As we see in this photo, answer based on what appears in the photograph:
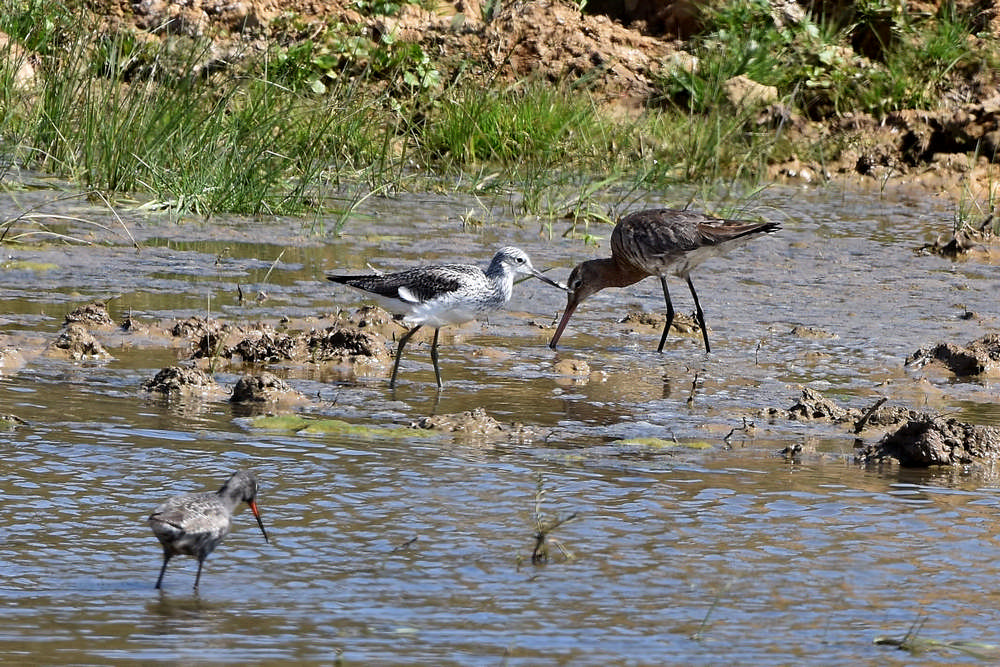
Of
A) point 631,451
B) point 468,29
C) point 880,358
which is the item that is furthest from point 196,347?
point 468,29

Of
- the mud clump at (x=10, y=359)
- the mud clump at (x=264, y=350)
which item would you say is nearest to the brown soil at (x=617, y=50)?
the mud clump at (x=264, y=350)

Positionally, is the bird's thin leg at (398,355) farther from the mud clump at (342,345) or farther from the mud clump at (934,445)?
the mud clump at (934,445)

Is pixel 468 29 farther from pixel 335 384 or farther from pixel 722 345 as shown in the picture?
pixel 335 384

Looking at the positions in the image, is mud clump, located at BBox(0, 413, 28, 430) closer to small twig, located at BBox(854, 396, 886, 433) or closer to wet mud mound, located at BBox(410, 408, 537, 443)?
Result: wet mud mound, located at BBox(410, 408, 537, 443)

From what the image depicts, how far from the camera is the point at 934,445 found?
20.8 feet

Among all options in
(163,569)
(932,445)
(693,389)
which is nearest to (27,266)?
(693,389)

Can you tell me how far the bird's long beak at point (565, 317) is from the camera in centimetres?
898

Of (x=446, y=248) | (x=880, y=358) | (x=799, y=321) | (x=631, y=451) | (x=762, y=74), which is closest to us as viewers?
(x=631, y=451)

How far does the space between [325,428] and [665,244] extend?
3791mm

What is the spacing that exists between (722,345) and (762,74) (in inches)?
318

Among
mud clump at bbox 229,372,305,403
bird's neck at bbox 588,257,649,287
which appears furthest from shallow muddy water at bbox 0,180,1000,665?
bird's neck at bbox 588,257,649,287

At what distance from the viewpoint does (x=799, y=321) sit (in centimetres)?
982

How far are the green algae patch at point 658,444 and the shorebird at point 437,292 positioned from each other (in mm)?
1326

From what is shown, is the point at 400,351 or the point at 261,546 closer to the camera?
the point at 261,546
